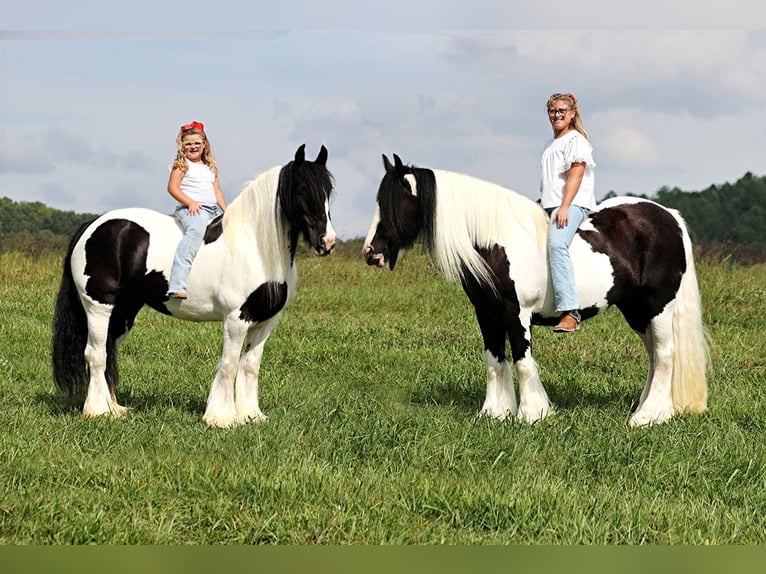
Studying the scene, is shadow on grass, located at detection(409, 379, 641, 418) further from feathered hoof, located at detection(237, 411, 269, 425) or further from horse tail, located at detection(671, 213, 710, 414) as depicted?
feathered hoof, located at detection(237, 411, 269, 425)

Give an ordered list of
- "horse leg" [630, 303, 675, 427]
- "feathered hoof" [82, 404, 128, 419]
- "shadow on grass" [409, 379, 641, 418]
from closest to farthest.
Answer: "feathered hoof" [82, 404, 128, 419] → "horse leg" [630, 303, 675, 427] → "shadow on grass" [409, 379, 641, 418]

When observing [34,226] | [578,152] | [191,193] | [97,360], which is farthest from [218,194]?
[34,226]

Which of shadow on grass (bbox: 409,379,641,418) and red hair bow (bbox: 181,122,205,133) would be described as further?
shadow on grass (bbox: 409,379,641,418)

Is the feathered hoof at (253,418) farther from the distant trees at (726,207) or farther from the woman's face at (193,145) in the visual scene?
the distant trees at (726,207)

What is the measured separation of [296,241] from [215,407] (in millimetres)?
1423

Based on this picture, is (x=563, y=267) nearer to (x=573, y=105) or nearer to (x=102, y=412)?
(x=573, y=105)

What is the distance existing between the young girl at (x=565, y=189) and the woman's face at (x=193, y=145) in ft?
8.87

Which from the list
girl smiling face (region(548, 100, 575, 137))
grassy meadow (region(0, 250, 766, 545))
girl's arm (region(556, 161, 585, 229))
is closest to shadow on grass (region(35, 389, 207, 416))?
grassy meadow (region(0, 250, 766, 545))

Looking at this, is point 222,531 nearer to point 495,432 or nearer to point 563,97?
point 495,432

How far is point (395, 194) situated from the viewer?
269 inches

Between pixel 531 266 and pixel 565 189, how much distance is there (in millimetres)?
642

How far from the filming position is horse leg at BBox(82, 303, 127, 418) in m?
7.23

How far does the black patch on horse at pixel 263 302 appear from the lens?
681cm

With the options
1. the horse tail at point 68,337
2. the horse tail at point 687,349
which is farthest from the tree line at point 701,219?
the horse tail at point 68,337
